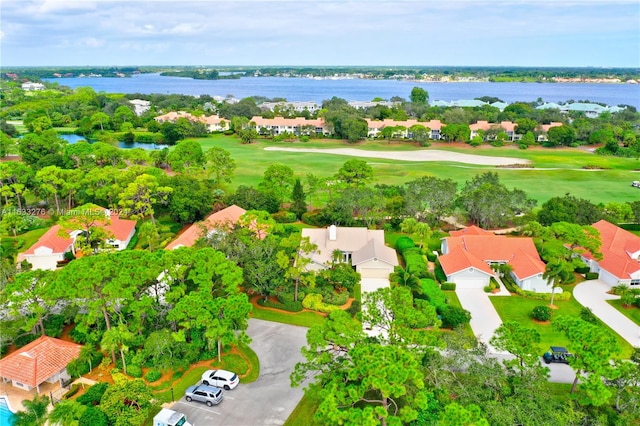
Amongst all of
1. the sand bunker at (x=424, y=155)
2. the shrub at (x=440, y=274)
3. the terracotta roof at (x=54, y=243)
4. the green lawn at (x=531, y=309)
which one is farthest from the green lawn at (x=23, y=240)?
the sand bunker at (x=424, y=155)

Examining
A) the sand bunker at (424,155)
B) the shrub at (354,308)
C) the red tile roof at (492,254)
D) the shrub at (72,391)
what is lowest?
the shrub at (72,391)

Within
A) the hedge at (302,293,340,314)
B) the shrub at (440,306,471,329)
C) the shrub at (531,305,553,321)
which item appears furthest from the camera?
the hedge at (302,293,340,314)

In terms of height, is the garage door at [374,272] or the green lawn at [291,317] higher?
the garage door at [374,272]

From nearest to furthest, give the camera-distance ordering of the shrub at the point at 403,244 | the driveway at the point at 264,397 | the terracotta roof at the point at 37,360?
the driveway at the point at 264,397, the terracotta roof at the point at 37,360, the shrub at the point at 403,244

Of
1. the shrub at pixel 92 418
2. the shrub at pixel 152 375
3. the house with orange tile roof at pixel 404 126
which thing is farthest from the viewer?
the house with orange tile roof at pixel 404 126

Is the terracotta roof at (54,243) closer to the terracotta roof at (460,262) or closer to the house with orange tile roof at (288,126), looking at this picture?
the terracotta roof at (460,262)

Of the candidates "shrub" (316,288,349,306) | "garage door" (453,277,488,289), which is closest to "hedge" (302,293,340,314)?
"shrub" (316,288,349,306)

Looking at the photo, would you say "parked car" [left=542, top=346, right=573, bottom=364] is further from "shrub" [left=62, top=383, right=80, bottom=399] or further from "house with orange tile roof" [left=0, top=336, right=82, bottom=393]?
"house with orange tile roof" [left=0, top=336, right=82, bottom=393]

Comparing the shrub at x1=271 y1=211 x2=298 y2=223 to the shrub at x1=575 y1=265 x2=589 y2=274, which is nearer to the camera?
the shrub at x1=575 y1=265 x2=589 y2=274
